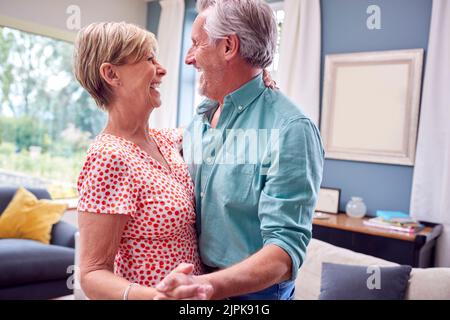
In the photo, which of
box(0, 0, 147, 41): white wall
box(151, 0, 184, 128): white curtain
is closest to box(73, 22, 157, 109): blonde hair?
box(0, 0, 147, 41): white wall

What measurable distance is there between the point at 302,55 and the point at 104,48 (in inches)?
96.3

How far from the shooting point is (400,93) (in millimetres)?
2865

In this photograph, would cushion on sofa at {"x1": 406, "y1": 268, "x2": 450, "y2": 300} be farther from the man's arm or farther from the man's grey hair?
the man's grey hair

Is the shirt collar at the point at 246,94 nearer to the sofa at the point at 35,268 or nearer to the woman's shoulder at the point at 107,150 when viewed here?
the woman's shoulder at the point at 107,150

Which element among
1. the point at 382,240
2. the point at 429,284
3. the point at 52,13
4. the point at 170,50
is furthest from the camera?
the point at 170,50

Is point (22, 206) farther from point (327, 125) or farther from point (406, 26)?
point (406, 26)

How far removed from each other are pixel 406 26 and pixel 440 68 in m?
0.37

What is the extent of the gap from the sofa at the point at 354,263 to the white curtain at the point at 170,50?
2259mm

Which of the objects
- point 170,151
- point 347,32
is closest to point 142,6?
point 347,32

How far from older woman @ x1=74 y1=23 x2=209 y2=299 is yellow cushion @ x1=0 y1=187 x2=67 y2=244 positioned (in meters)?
2.38

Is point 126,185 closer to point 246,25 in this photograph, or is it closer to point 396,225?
point 246,25

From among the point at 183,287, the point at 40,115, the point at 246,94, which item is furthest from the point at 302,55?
the point at 183,287

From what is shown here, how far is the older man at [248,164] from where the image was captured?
821 millimetres

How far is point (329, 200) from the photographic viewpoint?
3.05 meters
